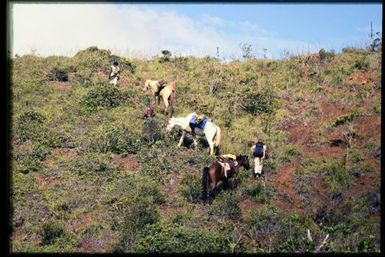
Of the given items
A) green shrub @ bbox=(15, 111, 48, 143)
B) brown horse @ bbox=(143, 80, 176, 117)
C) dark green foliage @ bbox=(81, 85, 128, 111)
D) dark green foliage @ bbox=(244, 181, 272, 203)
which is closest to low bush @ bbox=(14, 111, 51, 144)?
green shrub @ bbox=(15, 111, 48, 143)

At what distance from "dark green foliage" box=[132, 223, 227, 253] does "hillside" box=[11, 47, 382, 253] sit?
1.5 inches

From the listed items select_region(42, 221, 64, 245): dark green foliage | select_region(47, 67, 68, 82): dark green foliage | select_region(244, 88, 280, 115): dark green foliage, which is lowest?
select_region(42, 221, 64, 245): dark green foliage

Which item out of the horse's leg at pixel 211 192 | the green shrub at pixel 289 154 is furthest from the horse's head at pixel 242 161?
the green shrub at pixel 289 154

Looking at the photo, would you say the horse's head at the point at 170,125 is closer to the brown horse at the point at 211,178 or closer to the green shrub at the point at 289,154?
the green shrub at the point at 289,154

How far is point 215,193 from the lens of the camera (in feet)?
62.3

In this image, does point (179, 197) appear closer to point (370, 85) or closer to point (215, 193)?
point (215, 193)

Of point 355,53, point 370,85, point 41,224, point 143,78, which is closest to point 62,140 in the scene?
point 41,224

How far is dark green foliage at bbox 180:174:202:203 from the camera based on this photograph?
739 inches

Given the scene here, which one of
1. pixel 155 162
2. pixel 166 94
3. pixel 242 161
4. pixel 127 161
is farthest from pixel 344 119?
pixel 127 161

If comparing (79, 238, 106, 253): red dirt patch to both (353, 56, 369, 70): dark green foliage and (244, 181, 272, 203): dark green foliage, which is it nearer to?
(244, 181, 272, 203): dark green foliage

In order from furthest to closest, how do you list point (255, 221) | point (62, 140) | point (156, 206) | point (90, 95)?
point (90, 95) < point (62, 140) < point (156, 206) < point (255, 221)

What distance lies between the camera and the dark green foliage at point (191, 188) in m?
18.8

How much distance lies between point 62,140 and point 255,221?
36.2 feet

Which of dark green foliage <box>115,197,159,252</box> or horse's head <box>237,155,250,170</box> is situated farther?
horse's head <box>237,155,250,170</box>
